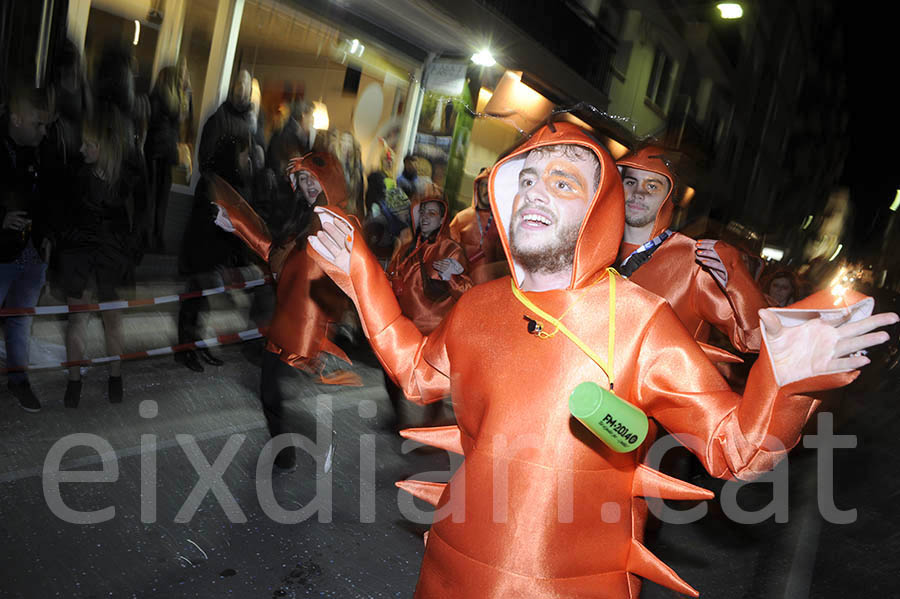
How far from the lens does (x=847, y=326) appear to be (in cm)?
148

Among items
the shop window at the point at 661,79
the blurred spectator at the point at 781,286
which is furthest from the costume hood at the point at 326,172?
the shop window at the point at 661,79

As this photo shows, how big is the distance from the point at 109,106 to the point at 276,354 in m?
Answer: 2.35

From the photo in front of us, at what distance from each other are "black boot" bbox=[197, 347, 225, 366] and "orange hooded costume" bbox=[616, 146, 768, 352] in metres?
3.96

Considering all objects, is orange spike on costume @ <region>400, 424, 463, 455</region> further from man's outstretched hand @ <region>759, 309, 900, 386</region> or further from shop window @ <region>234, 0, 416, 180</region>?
shop window @ <region>234, 0, 416, 180</region>

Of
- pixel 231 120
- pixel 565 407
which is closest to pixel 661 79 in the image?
pixel 231 120

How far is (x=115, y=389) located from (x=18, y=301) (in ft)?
2.82

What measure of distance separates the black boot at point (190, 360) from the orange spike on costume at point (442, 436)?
167 inches

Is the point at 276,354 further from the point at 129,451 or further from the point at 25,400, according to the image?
the point at 25,400

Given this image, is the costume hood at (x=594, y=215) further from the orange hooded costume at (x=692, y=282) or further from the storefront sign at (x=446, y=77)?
the storefront sign at (x=446, y=77)

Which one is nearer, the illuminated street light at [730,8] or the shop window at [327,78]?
the illuminated street light at [730,8]

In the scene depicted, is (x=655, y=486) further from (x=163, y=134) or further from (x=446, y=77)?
(x=446, y=77)

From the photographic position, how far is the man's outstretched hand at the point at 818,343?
1459 millimetres

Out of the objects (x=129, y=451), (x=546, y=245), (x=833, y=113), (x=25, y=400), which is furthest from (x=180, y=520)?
(x=833, y=113)

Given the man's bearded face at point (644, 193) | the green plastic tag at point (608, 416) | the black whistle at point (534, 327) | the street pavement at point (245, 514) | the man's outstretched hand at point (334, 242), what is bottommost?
the street pavement at point (245, 514)
